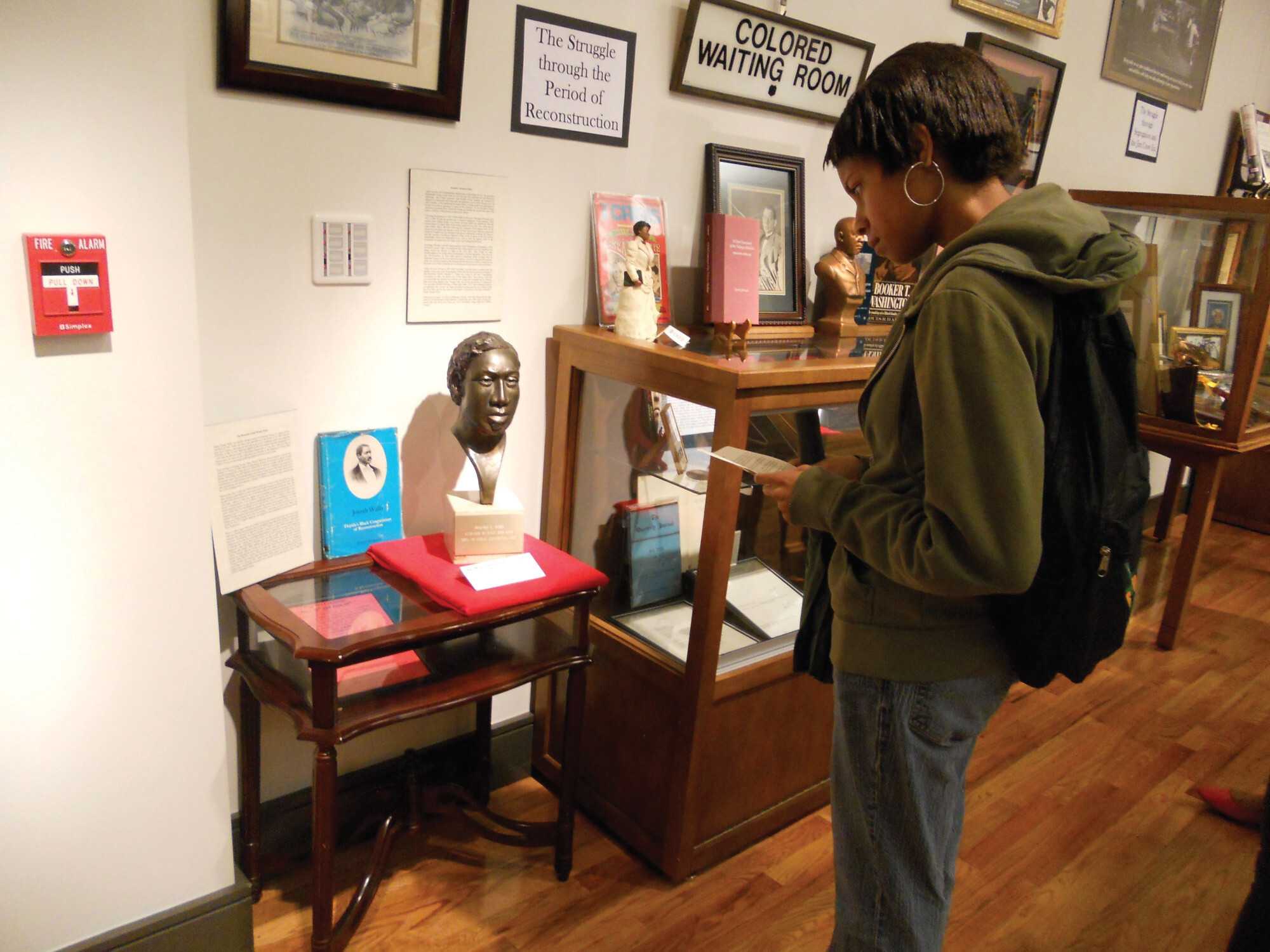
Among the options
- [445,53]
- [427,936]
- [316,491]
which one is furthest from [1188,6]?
[427,936]

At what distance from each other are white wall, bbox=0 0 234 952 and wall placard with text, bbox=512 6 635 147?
767 millimetres

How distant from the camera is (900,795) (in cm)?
126

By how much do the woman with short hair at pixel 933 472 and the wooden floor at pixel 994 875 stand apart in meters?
0.68

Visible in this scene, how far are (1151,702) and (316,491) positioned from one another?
2.61 metres

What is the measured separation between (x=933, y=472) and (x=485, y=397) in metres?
0.97

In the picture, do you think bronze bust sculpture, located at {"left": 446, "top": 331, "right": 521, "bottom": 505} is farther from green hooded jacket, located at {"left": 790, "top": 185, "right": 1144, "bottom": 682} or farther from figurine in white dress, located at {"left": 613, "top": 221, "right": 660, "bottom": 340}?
green hooded jacket, located at {"left": 790, "top": 185, "right": 1144, "bottom": 682}

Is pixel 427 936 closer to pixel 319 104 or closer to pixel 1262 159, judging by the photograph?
pixel 319 104

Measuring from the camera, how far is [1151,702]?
3031 mm

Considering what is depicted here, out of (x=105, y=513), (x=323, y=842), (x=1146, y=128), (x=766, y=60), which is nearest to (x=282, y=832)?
(x=323, y=842)

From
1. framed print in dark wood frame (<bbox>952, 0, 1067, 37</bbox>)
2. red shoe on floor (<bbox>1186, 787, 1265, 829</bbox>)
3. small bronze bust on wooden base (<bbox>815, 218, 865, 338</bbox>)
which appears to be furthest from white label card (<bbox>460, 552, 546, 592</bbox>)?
framed print in dark wood frame (<bbox>952, 0, 1067, 37</bbox>)

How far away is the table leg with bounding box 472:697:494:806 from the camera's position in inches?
86.6

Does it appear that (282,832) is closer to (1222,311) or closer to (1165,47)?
(1222,311)

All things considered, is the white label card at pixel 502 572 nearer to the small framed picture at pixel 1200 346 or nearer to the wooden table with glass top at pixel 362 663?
the wooden table with glass top at pixel 362 663

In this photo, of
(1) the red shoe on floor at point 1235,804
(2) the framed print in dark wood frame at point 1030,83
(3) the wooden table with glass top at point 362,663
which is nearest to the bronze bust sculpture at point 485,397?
(3) the wooden table with glass top at point 362,663
